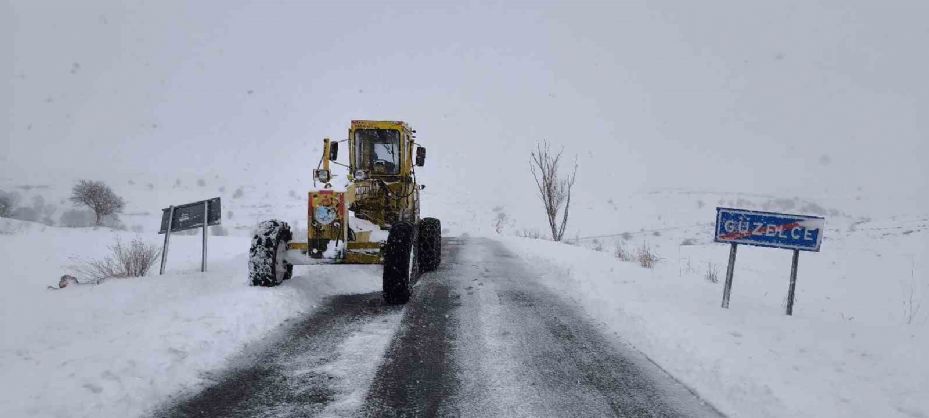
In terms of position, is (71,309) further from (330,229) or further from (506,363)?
(506,363)

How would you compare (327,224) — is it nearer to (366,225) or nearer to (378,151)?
(366,225)

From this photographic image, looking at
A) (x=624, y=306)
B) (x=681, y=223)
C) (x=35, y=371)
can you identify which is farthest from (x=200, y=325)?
(x=681, y=223)

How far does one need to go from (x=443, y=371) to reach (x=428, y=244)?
526 cm

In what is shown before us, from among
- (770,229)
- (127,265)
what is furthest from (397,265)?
(127,265)

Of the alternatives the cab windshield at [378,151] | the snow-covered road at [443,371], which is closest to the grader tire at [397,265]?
the snow-covered road at [443,371]

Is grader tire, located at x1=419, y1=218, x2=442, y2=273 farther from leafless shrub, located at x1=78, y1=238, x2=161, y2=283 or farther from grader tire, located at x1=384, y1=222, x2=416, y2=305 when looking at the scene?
leafless shrub, located at x1=78, y1=238, x2=161, y2=283

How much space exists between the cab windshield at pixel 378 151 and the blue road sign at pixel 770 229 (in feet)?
17.5

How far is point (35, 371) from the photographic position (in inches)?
141

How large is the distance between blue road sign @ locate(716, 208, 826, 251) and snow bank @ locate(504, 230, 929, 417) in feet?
2.79

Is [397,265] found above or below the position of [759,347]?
above

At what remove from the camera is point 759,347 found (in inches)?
177

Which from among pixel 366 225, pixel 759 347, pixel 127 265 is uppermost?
pixel 366 225

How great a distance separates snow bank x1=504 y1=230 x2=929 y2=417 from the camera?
3.47 metres

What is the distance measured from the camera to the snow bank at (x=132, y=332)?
329 cm
